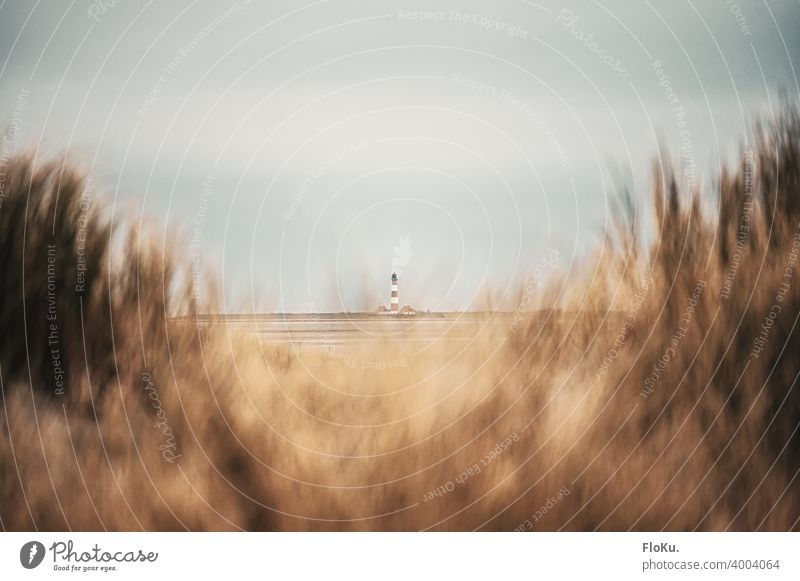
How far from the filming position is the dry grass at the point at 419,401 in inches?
94.0

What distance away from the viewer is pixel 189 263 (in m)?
2.44

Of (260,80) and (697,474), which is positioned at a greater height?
(260,80)

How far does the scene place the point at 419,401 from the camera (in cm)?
241

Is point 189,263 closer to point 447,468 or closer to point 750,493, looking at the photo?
point 447,468

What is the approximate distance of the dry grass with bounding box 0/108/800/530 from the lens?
7.84 feet

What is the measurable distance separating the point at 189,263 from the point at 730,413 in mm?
1584
